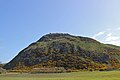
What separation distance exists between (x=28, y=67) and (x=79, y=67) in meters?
41.2

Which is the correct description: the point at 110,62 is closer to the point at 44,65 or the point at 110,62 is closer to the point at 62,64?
the point at 62,64

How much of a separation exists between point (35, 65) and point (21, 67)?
1137cm

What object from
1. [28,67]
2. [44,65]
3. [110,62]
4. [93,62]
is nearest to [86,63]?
[93,62]

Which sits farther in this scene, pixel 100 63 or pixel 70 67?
pixel 100 63

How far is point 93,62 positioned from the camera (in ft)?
654

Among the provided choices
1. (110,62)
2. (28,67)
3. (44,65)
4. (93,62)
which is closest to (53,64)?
(44,65)

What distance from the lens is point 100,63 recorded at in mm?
199625

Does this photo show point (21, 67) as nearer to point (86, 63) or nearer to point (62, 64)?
point (62, 64)

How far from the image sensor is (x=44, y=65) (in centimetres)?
19550

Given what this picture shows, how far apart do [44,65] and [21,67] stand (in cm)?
1897

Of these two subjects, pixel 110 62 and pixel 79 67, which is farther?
pixel 110 62

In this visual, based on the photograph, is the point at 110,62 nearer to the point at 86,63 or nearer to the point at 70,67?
the point at 86,63

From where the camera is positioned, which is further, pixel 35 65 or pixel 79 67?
pixel 35 65

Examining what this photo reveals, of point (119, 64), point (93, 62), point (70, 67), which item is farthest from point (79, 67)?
point (119, 64)
